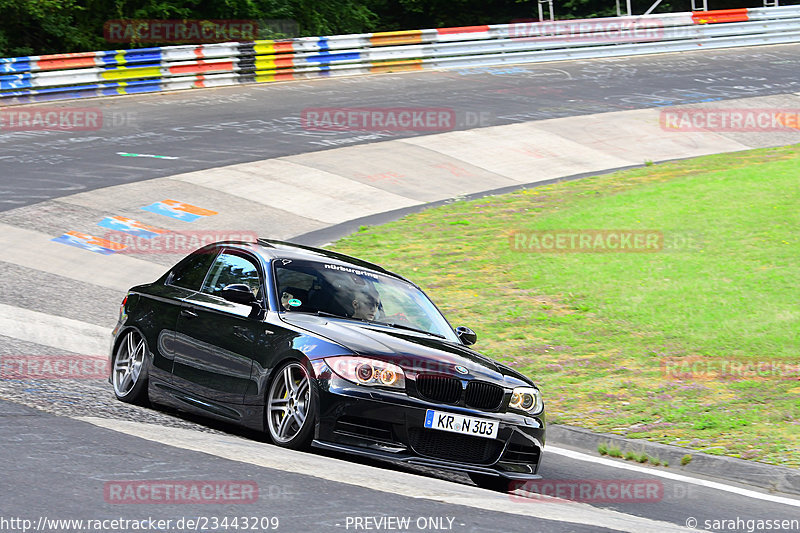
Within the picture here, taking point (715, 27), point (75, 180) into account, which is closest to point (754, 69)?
point (715, 27)

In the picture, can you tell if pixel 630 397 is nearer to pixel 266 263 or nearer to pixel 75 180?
pixel 266 263

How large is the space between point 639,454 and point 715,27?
30.4 m

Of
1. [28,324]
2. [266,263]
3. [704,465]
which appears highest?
[266,263]

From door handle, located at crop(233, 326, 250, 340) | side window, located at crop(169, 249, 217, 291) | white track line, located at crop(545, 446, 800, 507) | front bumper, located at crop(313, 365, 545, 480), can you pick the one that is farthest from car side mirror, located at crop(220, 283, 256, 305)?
white track line, located at crop(545, 446, 800, 507)

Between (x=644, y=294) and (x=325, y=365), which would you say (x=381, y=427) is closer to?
(x=325, y=365)

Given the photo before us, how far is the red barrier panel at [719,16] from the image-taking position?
36.0m

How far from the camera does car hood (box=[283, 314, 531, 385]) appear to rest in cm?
716

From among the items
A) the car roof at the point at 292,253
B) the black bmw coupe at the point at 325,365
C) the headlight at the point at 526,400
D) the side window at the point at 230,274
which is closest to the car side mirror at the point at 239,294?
the black bmw coupe at the point at 325,365

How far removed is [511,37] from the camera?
3325 cm

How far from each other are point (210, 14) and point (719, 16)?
1731 cm

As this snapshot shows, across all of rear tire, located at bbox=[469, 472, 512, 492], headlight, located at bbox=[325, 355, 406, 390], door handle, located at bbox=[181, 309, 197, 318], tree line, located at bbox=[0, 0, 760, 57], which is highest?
tree line, located at bbox=[0, 0, 760, 57]

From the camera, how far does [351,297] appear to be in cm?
820

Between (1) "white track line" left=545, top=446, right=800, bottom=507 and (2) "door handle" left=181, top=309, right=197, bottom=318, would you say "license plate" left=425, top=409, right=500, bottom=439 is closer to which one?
(1) "white track line" left=545, top=446, right=800, bottom=507

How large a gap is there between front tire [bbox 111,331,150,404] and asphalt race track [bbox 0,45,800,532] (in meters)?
0.17
